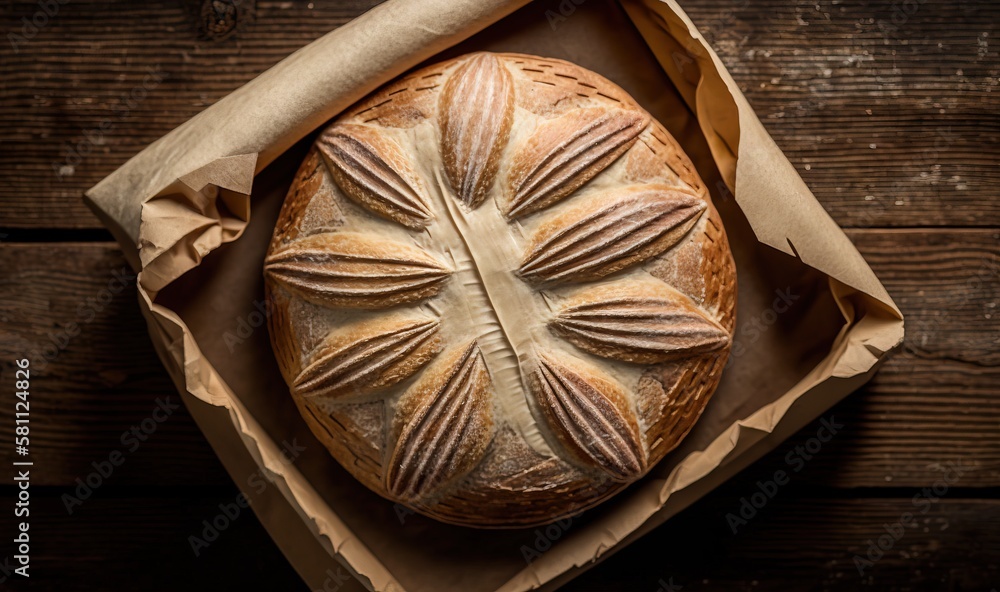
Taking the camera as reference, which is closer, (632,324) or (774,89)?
(632,324)

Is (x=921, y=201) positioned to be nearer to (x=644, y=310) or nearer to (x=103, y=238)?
(x=644, y=310)

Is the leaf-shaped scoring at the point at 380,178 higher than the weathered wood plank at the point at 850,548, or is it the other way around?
the leaf-shaped scoring at the point at 380,178

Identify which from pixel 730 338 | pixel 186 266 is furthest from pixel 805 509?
pixel 186 266

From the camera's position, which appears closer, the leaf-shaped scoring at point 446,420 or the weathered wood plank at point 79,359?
the leaf-shaped scoring at point 446,420

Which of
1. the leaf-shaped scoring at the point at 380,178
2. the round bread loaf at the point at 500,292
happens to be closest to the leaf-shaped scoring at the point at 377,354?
the round bread loaf at the point at 500,292

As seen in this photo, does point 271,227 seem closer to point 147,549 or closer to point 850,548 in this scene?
point 147,549

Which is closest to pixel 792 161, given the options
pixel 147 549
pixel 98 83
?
pixel 98 83

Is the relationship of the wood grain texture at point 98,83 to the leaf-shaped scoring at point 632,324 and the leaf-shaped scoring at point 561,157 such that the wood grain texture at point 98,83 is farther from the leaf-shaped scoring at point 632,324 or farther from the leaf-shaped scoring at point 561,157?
the leaf-shaped scoring at point 632,324
